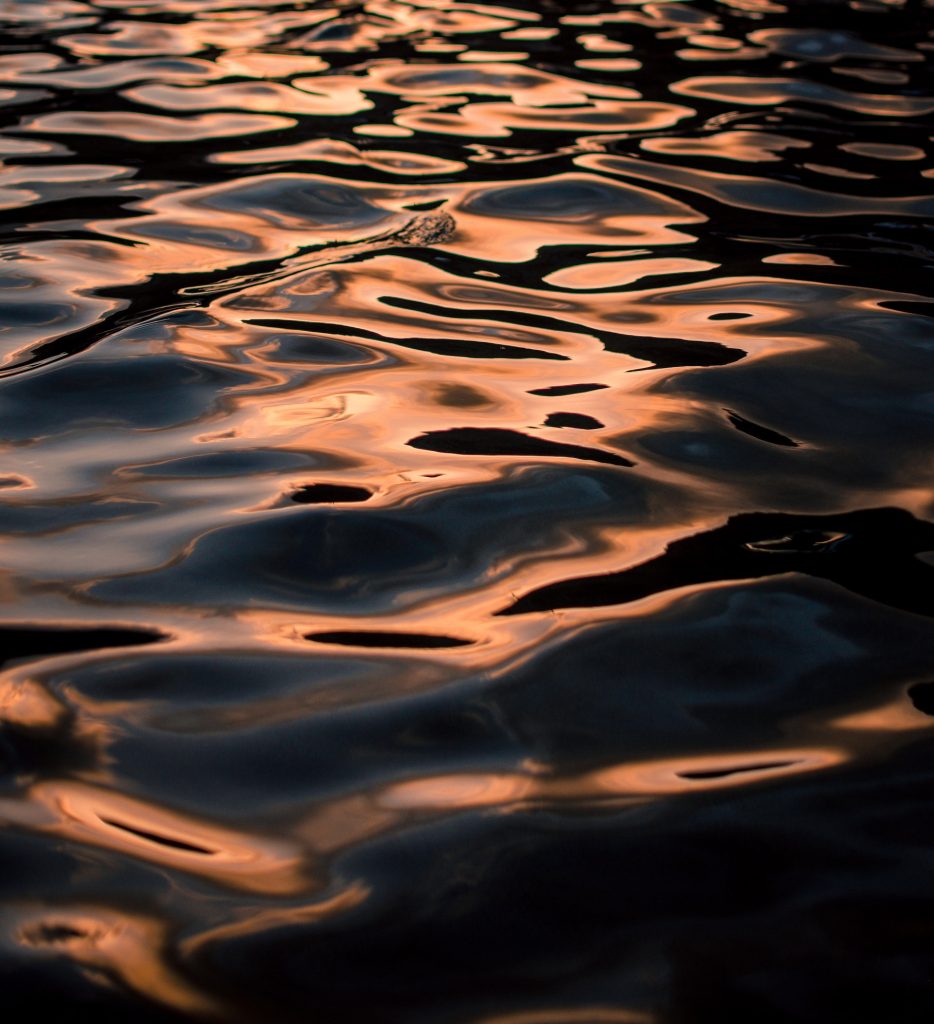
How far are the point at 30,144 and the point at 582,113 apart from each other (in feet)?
4.88

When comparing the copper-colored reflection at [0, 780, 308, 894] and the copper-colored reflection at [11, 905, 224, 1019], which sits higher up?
the copper-colored reflection at [0, 780, 308, 894]

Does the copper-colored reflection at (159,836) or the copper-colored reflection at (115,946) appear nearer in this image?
the copper-colored reflection at (115,946)

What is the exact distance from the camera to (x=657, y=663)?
1.23 metres

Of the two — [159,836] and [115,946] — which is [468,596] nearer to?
[159,836]

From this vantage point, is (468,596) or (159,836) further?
(468,596)

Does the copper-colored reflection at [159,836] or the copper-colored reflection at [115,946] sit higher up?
the copper-colored reflection at [159,836]

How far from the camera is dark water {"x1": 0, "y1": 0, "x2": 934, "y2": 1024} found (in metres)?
0.92

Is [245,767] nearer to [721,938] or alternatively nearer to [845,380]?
[721,938]

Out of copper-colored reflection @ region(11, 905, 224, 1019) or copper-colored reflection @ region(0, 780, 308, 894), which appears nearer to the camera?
copper-colored reflection @ region(11, 905, 224, 1019)

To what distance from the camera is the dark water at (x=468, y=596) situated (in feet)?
3.03

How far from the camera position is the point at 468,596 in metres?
1.33

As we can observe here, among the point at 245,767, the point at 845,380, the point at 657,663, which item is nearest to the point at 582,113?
the point at 845,380

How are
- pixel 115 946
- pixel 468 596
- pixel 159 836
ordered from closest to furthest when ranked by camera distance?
pixel 115 946 → pixel 159 836 → pixel 468 596

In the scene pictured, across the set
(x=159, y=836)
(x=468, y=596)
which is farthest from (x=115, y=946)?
(x=468, y=596)
